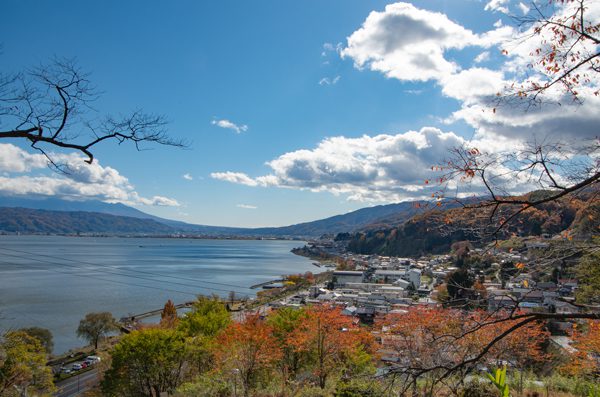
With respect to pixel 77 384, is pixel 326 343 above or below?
above

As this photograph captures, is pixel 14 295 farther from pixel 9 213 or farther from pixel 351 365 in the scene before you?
pixel 9 213

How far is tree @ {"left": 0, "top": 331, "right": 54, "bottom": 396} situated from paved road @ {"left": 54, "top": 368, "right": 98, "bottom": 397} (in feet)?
11.5

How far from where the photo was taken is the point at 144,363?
Answer: 9.09 m

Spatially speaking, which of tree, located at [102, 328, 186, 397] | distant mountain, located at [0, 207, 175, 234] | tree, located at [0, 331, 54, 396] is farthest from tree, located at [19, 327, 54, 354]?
distant mountain, located at [0, 207, 175, 234]

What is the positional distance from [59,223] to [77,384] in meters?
184

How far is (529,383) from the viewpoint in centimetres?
632

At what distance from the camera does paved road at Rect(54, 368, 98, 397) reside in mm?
12672

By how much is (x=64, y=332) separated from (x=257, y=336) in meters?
16.4

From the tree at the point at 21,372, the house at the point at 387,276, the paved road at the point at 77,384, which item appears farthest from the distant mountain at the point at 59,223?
the tree at the point at 21,372

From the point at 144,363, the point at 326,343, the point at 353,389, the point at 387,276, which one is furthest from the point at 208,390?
the point at 387,276

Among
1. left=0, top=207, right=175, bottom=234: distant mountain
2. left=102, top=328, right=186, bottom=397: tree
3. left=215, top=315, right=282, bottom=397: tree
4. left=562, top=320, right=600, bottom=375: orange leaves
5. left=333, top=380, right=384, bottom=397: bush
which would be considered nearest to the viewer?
left=333, top=380, right=384, bottom=397: bush

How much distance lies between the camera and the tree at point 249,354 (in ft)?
24.7

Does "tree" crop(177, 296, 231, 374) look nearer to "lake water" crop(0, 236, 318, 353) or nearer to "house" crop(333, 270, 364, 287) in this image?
"lake water" crop(0, 236, 318, 353)

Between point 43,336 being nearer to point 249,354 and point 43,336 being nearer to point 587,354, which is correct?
point 249,354
